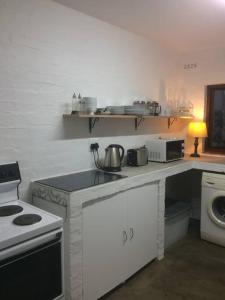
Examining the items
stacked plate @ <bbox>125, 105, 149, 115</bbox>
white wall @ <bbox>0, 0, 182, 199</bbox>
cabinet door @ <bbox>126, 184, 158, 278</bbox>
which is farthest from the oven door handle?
stacked plate @ <bbox>125, 105, 149, 115</bbox>

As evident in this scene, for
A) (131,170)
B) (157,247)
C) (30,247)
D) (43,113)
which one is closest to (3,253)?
(30,247)

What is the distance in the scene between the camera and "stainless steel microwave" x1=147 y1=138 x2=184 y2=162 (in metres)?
3.02

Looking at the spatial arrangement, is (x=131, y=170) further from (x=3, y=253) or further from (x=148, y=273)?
Answer: (x=3, y=253)

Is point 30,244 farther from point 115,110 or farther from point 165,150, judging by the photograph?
point 165,150

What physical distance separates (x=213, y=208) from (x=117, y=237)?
1.40 meters

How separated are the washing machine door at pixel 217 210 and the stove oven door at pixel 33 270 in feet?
6.49

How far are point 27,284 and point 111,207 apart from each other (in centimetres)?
85

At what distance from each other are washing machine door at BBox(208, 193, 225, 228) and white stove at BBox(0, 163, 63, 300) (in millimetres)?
1977

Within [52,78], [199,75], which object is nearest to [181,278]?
[52,78]

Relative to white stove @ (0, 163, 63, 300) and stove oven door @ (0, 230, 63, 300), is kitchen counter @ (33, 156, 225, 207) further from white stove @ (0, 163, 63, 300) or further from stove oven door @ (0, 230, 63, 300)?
stove oven door @ (0, 230, 63, 300)

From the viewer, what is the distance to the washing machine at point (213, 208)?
116 inches

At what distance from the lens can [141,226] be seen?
2.47 m

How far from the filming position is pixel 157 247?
2705mm

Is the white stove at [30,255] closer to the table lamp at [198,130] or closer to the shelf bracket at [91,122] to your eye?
the shelf bracket at [91,122]
